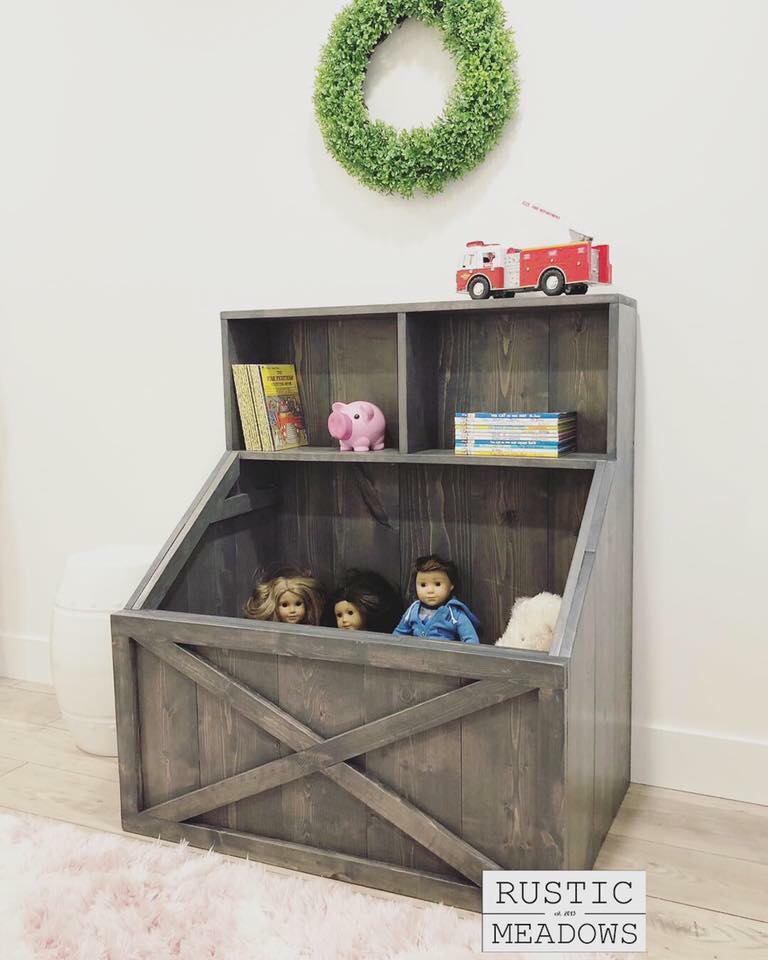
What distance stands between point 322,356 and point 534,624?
0.89m

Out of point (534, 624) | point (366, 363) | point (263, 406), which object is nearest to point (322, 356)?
point (366, 363)

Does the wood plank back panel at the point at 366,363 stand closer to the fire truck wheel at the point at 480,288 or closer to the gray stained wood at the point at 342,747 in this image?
the fire truck wheel at the point at 480,288

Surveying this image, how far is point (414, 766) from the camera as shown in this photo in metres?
1.70

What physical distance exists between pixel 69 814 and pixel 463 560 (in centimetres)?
108

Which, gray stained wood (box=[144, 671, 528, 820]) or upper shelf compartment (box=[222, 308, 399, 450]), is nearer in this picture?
gray stained wood (box=[144, 671, 528, 820])

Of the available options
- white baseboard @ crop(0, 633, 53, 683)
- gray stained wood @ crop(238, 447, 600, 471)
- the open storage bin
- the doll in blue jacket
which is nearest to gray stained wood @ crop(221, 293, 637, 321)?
the open storage bin

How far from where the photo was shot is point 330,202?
2.35 meters

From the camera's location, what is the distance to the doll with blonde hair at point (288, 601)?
216 cm

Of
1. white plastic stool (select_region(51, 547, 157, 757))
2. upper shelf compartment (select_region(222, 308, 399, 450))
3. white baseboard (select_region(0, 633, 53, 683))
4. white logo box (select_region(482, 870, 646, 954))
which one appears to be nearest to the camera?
white logo box (select_region(482, 870, 646, 954))

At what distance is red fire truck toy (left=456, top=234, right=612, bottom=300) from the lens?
190 cm

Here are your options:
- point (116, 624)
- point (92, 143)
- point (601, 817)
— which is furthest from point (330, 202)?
point (601, 817)

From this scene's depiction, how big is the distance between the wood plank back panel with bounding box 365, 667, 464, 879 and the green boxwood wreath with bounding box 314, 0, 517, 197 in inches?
47.3

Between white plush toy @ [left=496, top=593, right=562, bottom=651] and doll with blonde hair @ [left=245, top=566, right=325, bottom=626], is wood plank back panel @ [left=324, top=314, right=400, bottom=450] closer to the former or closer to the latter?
doll with blonde hair @ [left=245, top=566, right=325, bottom=626]

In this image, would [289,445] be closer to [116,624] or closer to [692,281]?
[116,624]
